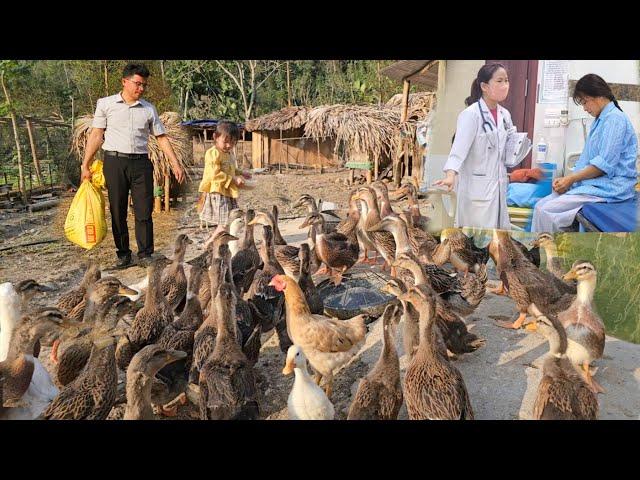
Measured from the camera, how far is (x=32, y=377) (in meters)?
3.44

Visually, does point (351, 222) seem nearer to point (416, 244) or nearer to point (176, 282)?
point (416, 244)

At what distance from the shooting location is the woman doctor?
4422mm

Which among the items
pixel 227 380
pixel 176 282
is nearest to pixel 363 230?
pixel 176 282

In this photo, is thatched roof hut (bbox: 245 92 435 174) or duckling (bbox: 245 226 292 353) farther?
thatched roof hut (bbox: 245 92 435 174)

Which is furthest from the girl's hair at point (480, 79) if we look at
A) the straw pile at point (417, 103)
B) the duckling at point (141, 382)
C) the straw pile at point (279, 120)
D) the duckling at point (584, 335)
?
the duckling at point (141, 382)

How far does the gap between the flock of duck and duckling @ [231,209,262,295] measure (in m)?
0.02

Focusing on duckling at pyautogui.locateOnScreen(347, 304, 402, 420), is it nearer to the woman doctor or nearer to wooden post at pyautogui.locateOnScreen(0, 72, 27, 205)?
the woman doctor

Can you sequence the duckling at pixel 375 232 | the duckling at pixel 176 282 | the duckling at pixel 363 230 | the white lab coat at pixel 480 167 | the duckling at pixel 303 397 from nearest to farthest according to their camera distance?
the duckling at pixel 303 397
the white lab coat at pixel 480 167
the duckling at pixel 176 282
the duckling at pixel 375 232
the duckling at pixel 363 230

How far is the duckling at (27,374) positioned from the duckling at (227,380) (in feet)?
3.58

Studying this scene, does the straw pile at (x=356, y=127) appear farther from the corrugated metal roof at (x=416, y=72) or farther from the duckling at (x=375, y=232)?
the corrugated metal roof at (x=416, y=72)

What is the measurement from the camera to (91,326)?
3.98 m

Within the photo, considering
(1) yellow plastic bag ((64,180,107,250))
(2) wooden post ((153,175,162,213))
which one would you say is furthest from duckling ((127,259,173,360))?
(2) wooden post ((153,175,162,213))

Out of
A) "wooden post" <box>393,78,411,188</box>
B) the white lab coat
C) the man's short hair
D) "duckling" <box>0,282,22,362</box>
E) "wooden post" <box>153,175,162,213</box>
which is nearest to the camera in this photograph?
"duckling" <box>0,282,22,362</box>

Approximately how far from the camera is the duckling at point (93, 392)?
3137 mm
